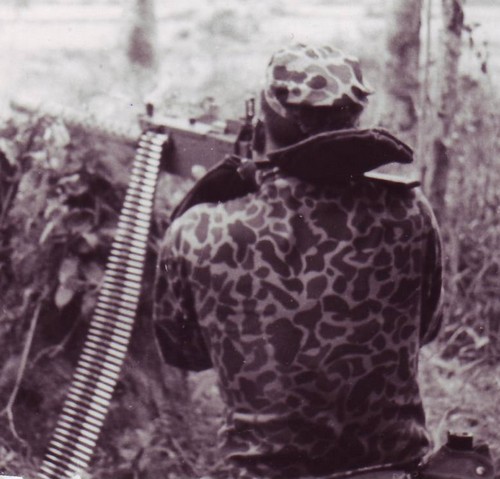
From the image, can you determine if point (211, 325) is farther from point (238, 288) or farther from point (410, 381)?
point (410, 381)

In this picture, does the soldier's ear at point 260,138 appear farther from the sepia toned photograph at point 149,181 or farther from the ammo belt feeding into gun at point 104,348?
the ammo belt feeding into gun at point 104,348

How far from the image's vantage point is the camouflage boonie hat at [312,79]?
5.92ft

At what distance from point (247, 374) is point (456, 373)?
4.37 feet

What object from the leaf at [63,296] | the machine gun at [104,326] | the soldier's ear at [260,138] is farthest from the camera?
the leaf at [63,296]

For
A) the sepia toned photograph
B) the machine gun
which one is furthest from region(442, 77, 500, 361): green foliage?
the machine gun

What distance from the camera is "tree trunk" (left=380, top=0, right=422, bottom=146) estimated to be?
2998mm

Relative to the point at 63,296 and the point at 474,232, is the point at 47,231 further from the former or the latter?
the point at 474,232

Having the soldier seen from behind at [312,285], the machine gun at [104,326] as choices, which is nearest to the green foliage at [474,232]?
the machine gun at [104,326]

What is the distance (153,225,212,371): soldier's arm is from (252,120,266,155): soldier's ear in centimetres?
26

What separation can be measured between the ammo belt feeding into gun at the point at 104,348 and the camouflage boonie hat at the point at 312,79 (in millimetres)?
1173

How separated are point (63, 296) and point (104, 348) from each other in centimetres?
22

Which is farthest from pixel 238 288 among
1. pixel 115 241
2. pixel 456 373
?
pixel 456 373

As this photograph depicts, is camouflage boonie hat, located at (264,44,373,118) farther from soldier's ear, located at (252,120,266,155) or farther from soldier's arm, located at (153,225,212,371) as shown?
soldier's arm, located at (153,225,212,371)

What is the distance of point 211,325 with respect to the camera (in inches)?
76.9
